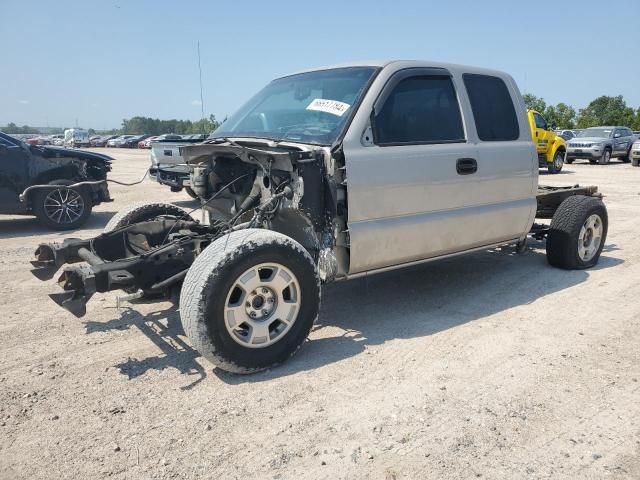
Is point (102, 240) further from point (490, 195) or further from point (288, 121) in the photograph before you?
point (490, 195)

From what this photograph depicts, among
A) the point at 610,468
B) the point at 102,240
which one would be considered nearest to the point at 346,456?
the point at 610,468

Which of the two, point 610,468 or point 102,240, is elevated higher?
point 102,240

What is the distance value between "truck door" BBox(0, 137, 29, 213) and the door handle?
7053 millimetres

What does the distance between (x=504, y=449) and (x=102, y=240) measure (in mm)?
3208

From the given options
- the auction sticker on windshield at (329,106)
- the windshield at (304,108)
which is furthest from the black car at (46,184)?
the auction sticker on windshield at (329,106)

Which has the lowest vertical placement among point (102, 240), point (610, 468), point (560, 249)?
point (610, 468)

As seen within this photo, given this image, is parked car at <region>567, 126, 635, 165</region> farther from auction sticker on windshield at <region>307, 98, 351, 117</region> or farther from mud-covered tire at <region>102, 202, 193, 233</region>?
mud-covered tire at <region>102, 202, 193, 233</region>

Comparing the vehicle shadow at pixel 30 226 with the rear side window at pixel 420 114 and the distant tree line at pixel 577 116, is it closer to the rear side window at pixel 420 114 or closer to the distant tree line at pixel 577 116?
the rear side window at pixel 420 114

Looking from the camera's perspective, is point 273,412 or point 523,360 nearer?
point 273,412

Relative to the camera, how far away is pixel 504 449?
2607mm

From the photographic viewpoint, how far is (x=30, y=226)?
905cm

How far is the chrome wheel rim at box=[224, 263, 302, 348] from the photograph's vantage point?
3.29 m

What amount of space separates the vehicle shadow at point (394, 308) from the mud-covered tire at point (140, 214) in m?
0.76

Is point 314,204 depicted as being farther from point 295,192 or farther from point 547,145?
point 547,145
